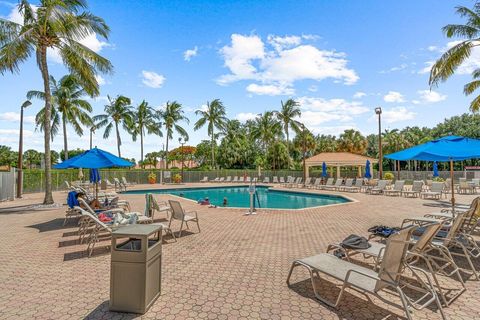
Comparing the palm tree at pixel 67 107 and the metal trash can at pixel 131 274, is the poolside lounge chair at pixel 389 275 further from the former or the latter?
the palm tree at pixel 67 107

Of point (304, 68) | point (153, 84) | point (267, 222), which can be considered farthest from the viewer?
point (153, 84)

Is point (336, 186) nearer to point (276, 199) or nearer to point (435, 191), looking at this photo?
point (276, 199)

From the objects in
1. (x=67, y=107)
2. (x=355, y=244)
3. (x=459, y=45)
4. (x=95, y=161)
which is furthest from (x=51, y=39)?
(x=459, y=45)

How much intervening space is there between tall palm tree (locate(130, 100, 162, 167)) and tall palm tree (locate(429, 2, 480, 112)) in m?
33.0

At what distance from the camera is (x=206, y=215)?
985 centimetres

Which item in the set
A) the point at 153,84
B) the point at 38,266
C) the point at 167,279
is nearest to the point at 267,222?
the point at 167,279

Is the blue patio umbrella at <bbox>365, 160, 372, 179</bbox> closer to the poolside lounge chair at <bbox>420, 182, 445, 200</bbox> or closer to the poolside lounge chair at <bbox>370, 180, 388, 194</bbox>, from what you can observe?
the poolside lounge chair at <bbox>370, 180, 388, 194</bbox>

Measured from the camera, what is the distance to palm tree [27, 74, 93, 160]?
26438mm

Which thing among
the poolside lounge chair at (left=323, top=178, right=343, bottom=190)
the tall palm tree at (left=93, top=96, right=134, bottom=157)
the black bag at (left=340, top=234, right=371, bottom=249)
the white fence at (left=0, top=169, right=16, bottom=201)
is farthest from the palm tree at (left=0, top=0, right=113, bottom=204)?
the tall palm tree at (left=93, top=96, right=134, bottom=157)

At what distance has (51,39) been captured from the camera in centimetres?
1218

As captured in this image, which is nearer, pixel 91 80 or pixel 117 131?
pixel 91 80

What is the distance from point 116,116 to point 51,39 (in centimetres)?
2368

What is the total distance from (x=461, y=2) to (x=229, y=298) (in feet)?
58.5

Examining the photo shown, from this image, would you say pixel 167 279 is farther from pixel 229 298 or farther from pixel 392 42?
pixel 392 42
